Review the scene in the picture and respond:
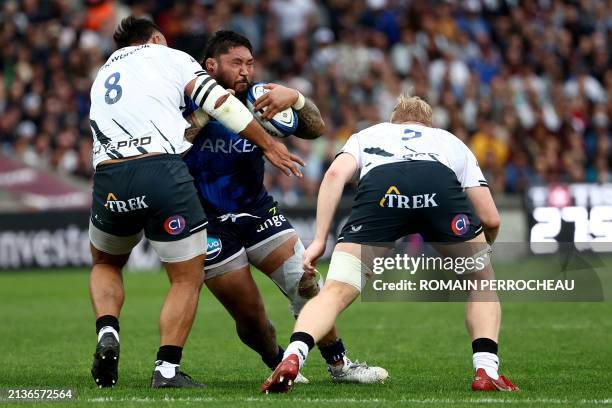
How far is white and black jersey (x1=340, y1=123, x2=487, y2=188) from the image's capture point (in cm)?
752

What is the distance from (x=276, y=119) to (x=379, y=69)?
49.2 ft

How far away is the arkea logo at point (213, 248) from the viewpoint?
8.26m

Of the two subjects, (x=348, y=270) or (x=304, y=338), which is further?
(x=348, y=270)

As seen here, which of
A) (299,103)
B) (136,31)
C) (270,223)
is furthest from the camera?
(270,223)

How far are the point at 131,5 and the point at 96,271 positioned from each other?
55.2ft

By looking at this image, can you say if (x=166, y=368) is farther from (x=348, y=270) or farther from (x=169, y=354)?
(x=348, y=270)

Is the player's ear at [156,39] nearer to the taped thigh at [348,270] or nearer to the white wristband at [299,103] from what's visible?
the white wristband at [299,103]

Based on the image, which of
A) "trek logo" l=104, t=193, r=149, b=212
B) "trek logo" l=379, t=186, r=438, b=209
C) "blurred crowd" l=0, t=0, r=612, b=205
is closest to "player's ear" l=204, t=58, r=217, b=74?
"trek logo" l=104, t=193, r=149, b=212

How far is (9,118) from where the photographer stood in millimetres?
21375

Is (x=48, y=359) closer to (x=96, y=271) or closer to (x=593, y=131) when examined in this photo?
(x=96, y=271)

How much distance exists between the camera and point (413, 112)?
25.5 ft

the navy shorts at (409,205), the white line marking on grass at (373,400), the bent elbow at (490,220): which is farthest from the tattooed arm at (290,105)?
the white line marking on grass at (373,400)

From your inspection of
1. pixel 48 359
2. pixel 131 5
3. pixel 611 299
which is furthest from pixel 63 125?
pixel 48 359

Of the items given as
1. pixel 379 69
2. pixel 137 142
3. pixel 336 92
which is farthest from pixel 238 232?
pixel 379 69
